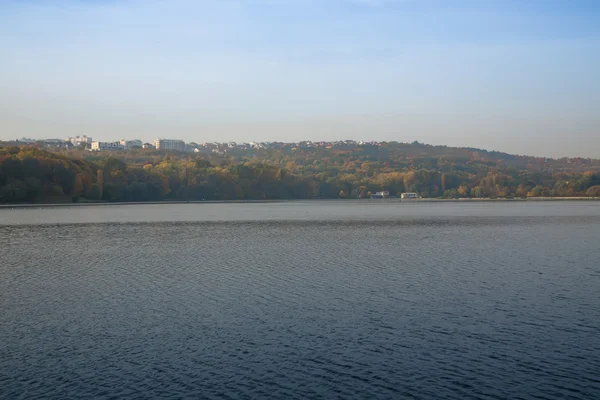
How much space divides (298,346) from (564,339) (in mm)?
8625

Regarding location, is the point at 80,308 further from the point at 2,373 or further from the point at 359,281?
the point at 359,281

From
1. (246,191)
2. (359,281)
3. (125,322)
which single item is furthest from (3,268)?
(246,191)

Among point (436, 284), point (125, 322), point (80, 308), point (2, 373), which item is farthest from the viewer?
point (436, 284)

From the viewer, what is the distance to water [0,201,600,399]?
15453 millimetres

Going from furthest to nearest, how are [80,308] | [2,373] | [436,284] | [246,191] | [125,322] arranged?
[246,191] → [436,284] → [80,308] → [125,322] → [2,373]

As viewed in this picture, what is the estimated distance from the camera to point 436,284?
97.2 ft

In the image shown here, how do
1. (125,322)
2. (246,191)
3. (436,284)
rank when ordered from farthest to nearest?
1. (246,191)
2. (436,284)
3. (125,322)

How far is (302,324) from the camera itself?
21547 millimetres

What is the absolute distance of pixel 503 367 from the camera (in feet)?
54.2

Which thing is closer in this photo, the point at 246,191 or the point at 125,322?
the point at 125,322

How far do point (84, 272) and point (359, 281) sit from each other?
16560mm

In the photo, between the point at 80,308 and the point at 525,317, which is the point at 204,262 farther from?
the point at 525,317

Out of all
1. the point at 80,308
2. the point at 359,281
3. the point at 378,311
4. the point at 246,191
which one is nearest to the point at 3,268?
the point at 80,308

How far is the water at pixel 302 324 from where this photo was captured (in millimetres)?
15453
